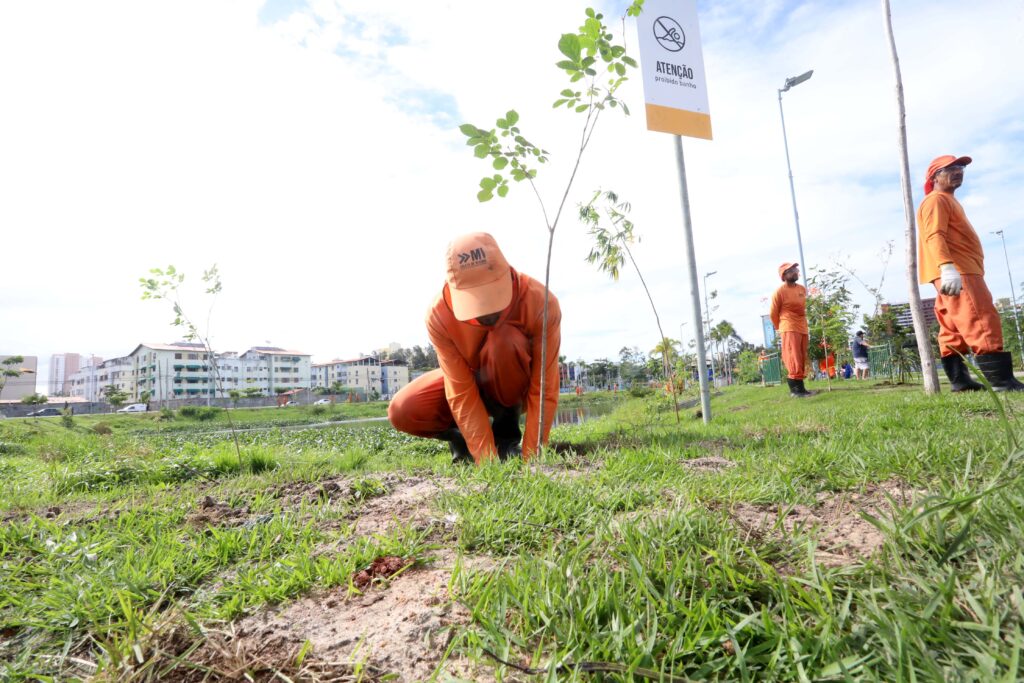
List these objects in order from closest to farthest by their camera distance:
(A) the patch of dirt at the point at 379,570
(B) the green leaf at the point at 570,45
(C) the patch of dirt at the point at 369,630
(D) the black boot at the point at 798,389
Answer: (C) the patch of dirt at the point at 369,630
(A) the patch of dirt at the point at 379,570
(B) the green leaf at the point at 570,45
(D) the black boot at the point at 798,389

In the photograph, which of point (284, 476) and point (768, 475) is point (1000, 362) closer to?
point (768, 475)

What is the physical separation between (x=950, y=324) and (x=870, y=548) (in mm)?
5061

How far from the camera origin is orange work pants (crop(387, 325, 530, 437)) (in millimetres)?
3359

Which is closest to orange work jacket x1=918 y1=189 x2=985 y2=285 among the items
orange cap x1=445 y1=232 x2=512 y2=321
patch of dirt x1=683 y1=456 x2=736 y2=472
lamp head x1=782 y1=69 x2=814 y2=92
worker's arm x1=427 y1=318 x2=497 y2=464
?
patch of dirt x1=683 y1=456 x2=736 y2=472

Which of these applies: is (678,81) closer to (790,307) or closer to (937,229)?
(937,229)

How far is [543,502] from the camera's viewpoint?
5.55 ft

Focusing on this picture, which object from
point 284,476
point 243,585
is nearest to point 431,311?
point 284,476

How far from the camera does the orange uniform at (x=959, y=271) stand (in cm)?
450

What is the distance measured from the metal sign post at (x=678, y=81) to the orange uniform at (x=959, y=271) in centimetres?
219

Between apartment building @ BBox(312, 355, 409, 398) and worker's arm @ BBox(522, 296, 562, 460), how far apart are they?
9820 centimetres

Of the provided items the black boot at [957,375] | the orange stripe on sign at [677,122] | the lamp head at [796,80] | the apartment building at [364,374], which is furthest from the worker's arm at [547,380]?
the apartment building at [364,374]

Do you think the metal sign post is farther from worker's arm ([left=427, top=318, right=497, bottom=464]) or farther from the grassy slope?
the grassy slope

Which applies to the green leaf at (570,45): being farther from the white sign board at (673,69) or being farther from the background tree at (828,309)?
the background tree at (828,309)

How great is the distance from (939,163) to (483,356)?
4919mm
